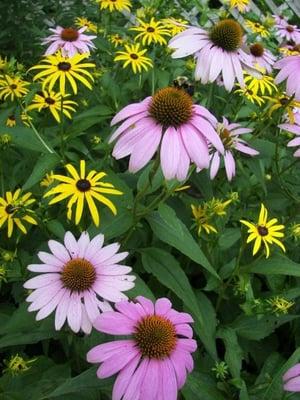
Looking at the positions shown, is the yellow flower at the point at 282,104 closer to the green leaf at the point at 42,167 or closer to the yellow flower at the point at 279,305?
the yellow flower at the point at 279,305

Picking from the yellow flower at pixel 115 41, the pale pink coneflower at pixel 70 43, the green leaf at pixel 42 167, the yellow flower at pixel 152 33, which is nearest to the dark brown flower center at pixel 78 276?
the green leaf at pixel 42 167

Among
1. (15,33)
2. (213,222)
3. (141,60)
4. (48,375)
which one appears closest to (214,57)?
(213,222)

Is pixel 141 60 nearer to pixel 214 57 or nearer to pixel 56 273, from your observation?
pixel 214 57

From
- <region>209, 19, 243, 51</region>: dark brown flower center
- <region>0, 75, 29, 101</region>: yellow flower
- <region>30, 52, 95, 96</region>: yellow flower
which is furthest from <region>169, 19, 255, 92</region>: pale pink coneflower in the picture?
<region>0, 75, 29, 101</region>: yellow flower

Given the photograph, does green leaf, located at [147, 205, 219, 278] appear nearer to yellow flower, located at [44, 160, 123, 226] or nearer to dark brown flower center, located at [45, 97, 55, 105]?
yellow flower, located at [44, 160, 123, 226]

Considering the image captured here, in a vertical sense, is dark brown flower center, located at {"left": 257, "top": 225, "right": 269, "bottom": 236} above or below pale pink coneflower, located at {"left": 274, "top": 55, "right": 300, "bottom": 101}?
below

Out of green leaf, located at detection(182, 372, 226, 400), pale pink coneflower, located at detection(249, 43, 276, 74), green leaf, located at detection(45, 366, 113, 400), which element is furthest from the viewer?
pale pink coneflower, located at detection(249, 43, 276, 74)

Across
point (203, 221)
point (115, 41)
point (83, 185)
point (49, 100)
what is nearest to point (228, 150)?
point (203, 221)
